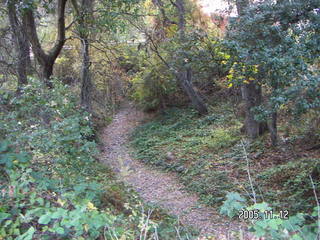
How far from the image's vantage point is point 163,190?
9.58 meters

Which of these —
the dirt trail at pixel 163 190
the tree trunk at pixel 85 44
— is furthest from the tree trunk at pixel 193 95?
the tree trunk at pixel 85 44

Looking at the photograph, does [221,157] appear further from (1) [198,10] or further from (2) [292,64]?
(1) [198,10]

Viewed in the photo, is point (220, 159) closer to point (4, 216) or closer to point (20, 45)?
point (20, 45)

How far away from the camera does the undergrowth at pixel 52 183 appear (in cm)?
270

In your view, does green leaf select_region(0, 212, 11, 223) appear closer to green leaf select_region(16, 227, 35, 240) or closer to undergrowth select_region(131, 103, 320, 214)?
green leaf select_region(16, 227, 35, 240)

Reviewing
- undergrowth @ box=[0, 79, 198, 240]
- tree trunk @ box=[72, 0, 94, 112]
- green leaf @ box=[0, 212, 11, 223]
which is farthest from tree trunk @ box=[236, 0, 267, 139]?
green leaf @ box=[0, 212, 11, 223]

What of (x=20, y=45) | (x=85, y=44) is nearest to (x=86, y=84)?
(x=85, y=44)

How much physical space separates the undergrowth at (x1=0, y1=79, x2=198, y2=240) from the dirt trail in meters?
0.52

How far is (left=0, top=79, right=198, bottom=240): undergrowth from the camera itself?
2.70m

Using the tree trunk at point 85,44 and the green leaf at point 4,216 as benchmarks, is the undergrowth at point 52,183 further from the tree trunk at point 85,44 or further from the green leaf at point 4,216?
the tree trunk at point 85,44

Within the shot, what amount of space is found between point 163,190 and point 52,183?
6225 mm

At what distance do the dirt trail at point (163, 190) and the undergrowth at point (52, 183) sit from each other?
0.52m

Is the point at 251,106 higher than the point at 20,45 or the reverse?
the reverse

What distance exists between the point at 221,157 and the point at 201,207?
2863 millimetres
